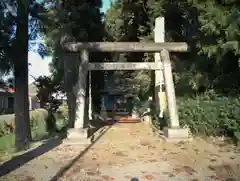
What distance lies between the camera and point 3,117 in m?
18.9

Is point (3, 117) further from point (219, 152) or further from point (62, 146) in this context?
point (219, 152)

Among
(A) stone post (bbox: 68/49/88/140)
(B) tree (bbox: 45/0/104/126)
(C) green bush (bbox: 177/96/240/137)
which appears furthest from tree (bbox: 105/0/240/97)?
(A) stone post (bbox: 68/49/88/140)

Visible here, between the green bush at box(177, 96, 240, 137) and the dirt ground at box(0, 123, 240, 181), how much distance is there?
1.81 ft

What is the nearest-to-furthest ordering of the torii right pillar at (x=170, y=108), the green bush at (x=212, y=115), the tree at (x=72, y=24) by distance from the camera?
the green bush at (x=212, y=115), the torii right pillar at (x=170, y=108), the tree at (x=72, y=24)

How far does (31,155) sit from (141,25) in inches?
601

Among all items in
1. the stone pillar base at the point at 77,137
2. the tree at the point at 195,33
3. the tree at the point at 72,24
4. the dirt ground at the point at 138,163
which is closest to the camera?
the dirt ground at the point at 138,163

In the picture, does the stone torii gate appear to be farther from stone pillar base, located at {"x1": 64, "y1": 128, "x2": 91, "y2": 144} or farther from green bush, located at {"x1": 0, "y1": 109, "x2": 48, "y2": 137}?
green bush, located at {"x1": 0, "y1": 109, "x2": 48, "y2": 137}

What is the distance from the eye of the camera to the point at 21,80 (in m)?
12.1

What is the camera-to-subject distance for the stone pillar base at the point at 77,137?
489 inches

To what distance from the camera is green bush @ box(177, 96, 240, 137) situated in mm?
10141

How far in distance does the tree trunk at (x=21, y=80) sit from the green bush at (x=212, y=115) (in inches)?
242

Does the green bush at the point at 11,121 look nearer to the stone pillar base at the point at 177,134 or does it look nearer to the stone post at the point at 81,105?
the stone post at the point at 81,105

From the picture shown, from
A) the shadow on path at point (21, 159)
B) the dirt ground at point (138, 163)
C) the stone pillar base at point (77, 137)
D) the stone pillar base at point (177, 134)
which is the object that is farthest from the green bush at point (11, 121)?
the stone pillar base at point (177, 134)

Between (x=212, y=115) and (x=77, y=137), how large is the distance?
4837 millimetres
